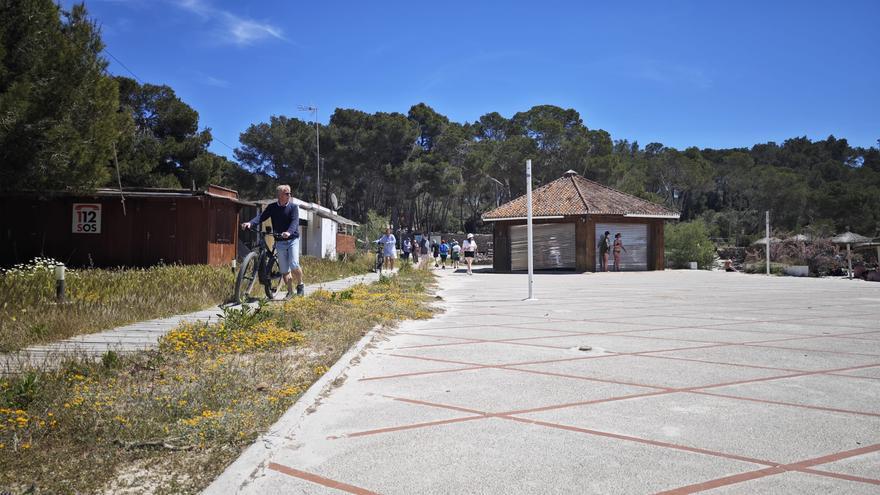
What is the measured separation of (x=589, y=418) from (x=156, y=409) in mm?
2809

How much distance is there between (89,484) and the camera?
3.15m

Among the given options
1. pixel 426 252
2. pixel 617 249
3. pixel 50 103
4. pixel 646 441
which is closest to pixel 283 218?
A: pixel 646 441

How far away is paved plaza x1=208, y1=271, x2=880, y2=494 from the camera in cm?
341

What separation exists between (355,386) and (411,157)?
2062 inches

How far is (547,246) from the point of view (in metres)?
31.7

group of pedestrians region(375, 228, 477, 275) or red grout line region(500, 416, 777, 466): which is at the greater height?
group of pedestrians region(375, 228, 477, 275)

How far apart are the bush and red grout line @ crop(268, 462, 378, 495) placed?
3416cm

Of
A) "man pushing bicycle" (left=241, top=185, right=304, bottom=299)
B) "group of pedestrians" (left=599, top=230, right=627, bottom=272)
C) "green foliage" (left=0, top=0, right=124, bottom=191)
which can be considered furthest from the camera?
"group of pedestrians" (left=599, top=230, right=627, bottom=272)

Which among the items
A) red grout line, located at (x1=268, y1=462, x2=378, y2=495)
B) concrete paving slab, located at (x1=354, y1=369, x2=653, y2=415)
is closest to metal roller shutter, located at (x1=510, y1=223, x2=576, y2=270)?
concrete paving slab, located at (x1=354, y1=369, x2=653, y2=415)

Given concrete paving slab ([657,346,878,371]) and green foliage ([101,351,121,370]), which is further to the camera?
concrete paving slab ([657,346,878,371])

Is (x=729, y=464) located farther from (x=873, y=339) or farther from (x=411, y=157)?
(x=411, y=157)

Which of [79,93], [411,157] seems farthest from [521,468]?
[411,157]

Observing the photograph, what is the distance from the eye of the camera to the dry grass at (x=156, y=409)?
3.31m

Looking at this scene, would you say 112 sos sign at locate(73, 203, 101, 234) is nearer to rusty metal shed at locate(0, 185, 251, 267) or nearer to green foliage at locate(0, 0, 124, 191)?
rusty metal shed at locate(0, 185, 251, 267)
